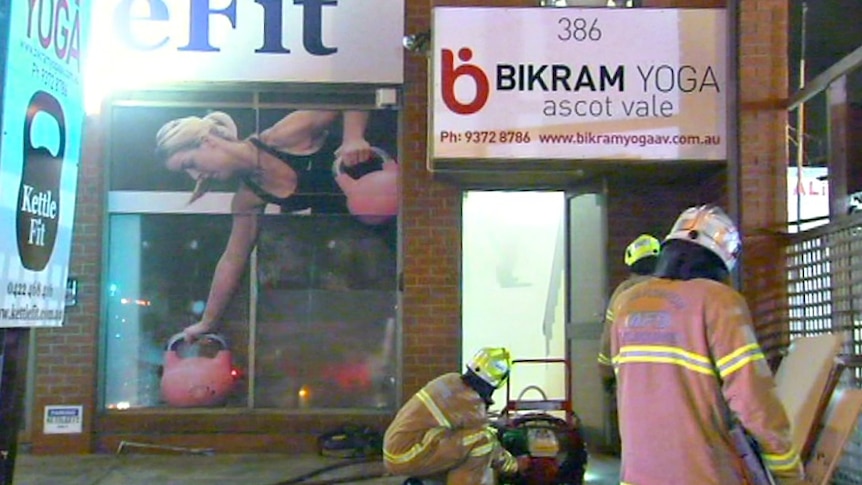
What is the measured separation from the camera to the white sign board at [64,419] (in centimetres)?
995

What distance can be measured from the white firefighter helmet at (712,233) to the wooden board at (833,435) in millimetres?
1711

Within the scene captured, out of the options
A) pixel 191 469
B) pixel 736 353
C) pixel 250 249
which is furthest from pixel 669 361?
pixel 250 249

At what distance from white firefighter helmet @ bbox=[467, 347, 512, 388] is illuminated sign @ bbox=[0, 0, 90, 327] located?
3.21 m

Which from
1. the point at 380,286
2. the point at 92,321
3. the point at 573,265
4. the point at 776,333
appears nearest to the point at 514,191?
the point at 573,265

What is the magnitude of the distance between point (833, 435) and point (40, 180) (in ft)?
13.5

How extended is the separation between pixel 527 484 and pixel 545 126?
280 cm

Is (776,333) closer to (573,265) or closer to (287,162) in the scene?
(573,265)

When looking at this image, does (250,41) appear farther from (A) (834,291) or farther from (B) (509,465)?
(A) (834,291)

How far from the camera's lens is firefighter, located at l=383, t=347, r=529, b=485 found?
7.34 meters

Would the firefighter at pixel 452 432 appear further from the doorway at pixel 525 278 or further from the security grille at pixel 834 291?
the doorway at pixel 525 278

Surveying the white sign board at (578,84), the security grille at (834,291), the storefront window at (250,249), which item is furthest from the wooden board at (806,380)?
the storefront window at (250,249)

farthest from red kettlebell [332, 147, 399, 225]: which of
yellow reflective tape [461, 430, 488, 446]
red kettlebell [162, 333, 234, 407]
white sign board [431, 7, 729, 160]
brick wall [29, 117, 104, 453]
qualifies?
yellow reflective tape [461, 430, 488, 446]

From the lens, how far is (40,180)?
187 inches

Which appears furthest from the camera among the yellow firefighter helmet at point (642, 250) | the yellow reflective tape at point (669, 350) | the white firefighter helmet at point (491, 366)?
the yellow firefighter helmet at point (642, 250)
